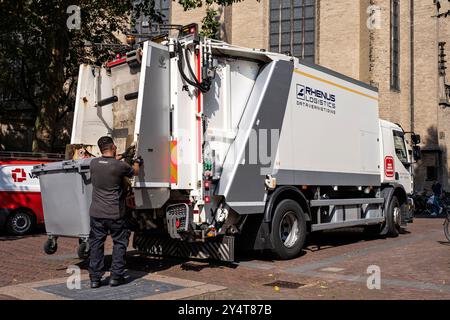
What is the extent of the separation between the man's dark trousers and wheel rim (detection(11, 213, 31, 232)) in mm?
7790

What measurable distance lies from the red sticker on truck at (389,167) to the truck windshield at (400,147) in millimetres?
510

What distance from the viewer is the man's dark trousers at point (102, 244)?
618cm

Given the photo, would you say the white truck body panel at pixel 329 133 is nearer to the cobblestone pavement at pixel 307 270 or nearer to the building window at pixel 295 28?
the cobblestone pavement at pixel 307 270

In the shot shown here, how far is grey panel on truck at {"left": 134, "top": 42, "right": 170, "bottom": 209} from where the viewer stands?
21.7 feet

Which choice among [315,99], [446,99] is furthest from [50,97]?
[446,99]

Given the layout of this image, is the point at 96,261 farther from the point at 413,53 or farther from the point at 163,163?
the point at 413,53

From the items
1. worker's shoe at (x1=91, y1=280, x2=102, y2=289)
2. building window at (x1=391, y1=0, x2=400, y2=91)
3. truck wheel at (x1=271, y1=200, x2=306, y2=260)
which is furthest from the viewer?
building window at (x1=391, y1=0, x2=400, y2=91)

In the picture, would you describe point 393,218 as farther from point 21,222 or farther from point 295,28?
point 295,28

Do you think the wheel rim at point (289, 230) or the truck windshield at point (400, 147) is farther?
the truck windshield at point (400, 147)

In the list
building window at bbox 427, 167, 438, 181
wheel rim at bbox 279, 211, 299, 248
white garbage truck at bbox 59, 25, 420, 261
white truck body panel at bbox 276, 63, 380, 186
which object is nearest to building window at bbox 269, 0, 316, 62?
building window at bbox 427, 167, 438, 181

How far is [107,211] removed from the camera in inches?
243

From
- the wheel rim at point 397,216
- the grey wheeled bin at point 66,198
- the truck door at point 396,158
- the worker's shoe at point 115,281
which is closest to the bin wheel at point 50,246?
the grey wheeled bin at point 66,198

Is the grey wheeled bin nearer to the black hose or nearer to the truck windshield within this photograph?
the black hose

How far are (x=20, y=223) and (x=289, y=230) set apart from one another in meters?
7.90
